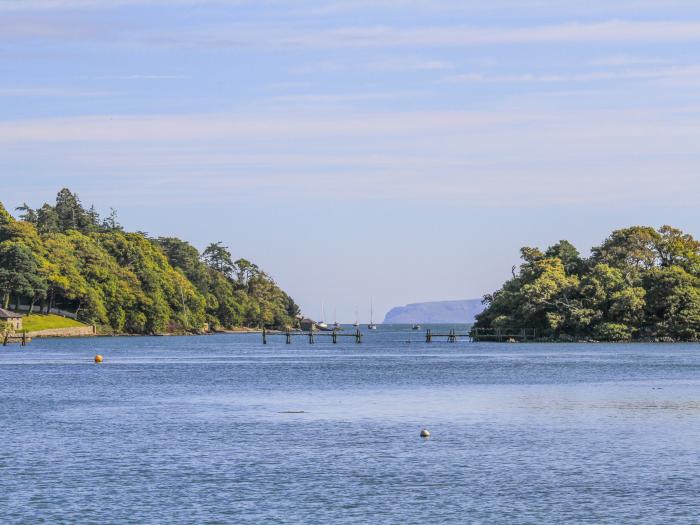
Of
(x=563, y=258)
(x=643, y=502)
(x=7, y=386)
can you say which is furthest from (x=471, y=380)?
(x=563, y=258)

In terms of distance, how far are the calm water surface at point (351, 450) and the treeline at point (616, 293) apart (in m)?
71.8

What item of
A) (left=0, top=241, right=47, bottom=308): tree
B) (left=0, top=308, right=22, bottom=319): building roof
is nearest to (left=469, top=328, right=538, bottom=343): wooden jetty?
(left=0, top=241, right=47, bottom=308): tree

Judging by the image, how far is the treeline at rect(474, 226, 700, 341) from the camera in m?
160

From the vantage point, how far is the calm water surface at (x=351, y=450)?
35094mm

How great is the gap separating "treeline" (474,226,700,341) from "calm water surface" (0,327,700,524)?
7183 centimetres

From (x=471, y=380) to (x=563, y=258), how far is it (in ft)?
326

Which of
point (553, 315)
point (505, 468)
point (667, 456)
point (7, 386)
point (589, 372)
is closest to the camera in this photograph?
point (505, 468)

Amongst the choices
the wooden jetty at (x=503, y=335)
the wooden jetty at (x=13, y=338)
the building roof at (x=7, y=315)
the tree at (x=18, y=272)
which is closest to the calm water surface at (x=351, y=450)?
the wooden jetty at (x=503, y=335)

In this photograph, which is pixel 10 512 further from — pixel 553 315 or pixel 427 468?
pixel 553 315

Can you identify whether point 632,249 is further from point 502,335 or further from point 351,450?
point 351,450

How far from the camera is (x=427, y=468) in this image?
138 feet

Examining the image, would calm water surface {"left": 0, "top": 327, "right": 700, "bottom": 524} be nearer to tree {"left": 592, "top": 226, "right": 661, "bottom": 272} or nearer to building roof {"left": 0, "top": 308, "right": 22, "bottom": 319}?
tree {"left": 592, "top": 226, "right": 661, "bottom": 272}

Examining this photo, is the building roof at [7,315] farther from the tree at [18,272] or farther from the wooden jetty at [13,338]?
the tree at [18,272]

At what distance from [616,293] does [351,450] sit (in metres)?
117
